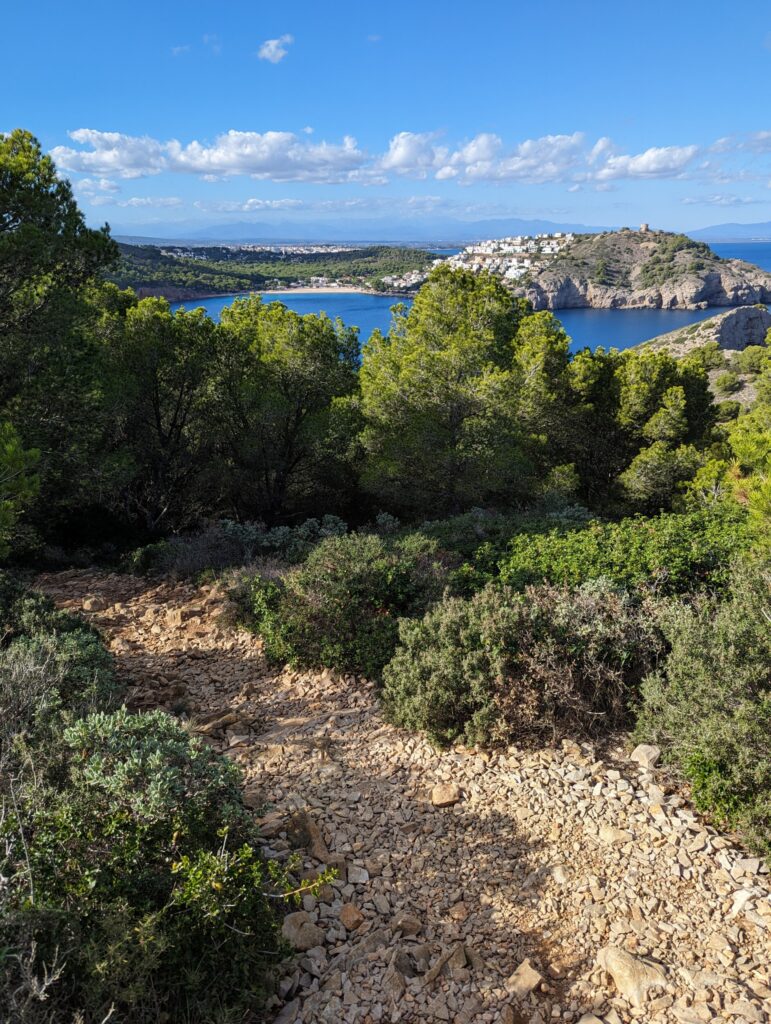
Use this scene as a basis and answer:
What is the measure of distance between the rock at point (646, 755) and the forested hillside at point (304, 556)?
0.36 feet

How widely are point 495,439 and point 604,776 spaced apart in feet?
29.4

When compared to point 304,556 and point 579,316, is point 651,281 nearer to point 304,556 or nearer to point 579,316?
point 579,316

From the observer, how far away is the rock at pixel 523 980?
3203mm

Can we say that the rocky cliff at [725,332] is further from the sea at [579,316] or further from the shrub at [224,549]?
the shrub at [224,549]

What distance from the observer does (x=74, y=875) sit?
10.0 feet

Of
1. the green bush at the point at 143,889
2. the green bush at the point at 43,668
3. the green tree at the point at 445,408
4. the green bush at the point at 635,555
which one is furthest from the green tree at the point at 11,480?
the green tree at the point at 445,408

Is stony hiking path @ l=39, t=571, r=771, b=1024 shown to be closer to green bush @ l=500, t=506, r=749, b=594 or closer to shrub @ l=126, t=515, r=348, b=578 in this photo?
green bush @ l=500, t=506, r=749, b=594

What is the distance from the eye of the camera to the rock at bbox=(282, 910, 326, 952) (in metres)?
3.48

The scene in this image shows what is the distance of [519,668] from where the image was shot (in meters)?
5.74

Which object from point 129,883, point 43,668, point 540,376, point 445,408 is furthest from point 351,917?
point 540,376

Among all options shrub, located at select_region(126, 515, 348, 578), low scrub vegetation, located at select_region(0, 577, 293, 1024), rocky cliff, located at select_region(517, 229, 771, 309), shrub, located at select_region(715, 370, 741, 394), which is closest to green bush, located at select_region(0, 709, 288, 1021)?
low scrub vegetation, located at select_region(0, 577, 293, 1024)

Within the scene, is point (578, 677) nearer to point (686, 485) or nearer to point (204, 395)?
point (204, 395)

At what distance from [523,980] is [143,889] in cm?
208

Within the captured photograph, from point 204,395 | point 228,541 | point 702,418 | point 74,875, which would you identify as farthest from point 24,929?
point 702,418
